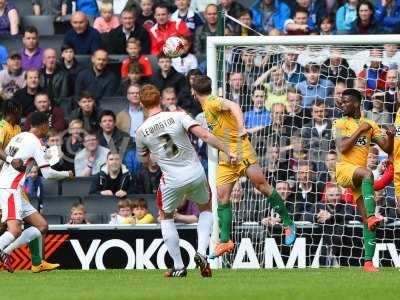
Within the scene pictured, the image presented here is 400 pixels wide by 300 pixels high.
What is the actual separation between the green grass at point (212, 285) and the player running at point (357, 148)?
64 centimetres

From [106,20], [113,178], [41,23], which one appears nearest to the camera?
[113,178]

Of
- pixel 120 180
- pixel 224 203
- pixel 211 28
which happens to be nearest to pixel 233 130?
pixel 224 203

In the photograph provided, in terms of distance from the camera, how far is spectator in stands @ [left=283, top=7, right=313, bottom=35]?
21438 mm

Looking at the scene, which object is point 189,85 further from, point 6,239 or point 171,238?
point 171,238

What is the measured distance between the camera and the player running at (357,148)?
15.5 meters

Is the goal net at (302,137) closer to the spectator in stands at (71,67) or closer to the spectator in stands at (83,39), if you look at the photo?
the spectator in stands at (71,67)

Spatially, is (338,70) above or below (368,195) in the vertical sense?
above

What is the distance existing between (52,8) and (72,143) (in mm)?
3874

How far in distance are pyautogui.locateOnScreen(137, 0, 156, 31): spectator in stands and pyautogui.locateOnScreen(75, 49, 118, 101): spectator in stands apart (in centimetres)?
107

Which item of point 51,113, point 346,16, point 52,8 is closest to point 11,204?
point 51,113

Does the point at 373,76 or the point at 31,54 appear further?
the point at 31,54

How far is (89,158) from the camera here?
20984mm

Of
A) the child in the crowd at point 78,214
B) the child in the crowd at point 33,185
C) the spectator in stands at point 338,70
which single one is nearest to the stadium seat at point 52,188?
the child in the crowd at point 33,185

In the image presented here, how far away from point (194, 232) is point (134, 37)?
199 inches
